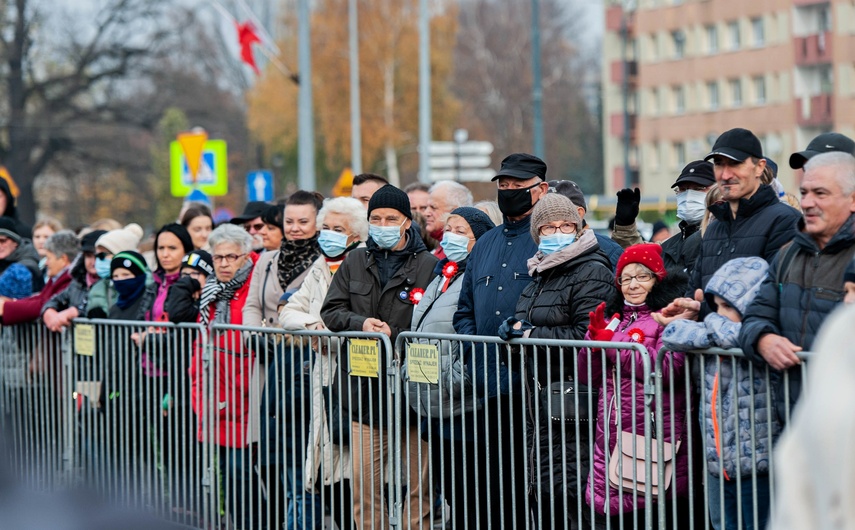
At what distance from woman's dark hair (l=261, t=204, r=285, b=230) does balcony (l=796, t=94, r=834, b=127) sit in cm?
5044

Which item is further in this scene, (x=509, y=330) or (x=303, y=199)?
(x=303, y=199)

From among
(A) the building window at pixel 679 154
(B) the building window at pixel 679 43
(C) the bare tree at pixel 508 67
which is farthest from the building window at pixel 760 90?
(C) the bare tree at pixel 508 67

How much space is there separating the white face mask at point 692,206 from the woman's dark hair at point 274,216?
346 cm

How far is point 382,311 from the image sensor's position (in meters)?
7.66

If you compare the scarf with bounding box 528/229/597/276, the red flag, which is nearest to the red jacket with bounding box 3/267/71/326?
the scarf with bounding box 528/229/597/276

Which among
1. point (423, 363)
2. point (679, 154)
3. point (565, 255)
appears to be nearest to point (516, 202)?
point (565, 255)

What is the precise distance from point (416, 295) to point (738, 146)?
2252 millimetres

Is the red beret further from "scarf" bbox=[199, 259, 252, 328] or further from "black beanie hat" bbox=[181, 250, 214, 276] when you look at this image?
"black beanie hat" bbox=[181, 250, 214, 276]

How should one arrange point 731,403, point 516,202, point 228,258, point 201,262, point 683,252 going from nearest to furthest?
1. point 731,403
2. point 683,252
3. point 516,202
4. point 228,258
5. point 201,262

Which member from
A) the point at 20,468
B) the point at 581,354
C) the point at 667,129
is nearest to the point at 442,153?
the point at 20,468

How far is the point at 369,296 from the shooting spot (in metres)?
7.62

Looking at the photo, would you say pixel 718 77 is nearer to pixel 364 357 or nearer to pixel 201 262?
pixel 201 262

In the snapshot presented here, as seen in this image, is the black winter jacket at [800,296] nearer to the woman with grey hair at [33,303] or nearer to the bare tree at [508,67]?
the woman with grey hair at [33,303]

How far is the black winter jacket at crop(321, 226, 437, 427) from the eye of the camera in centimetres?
747
